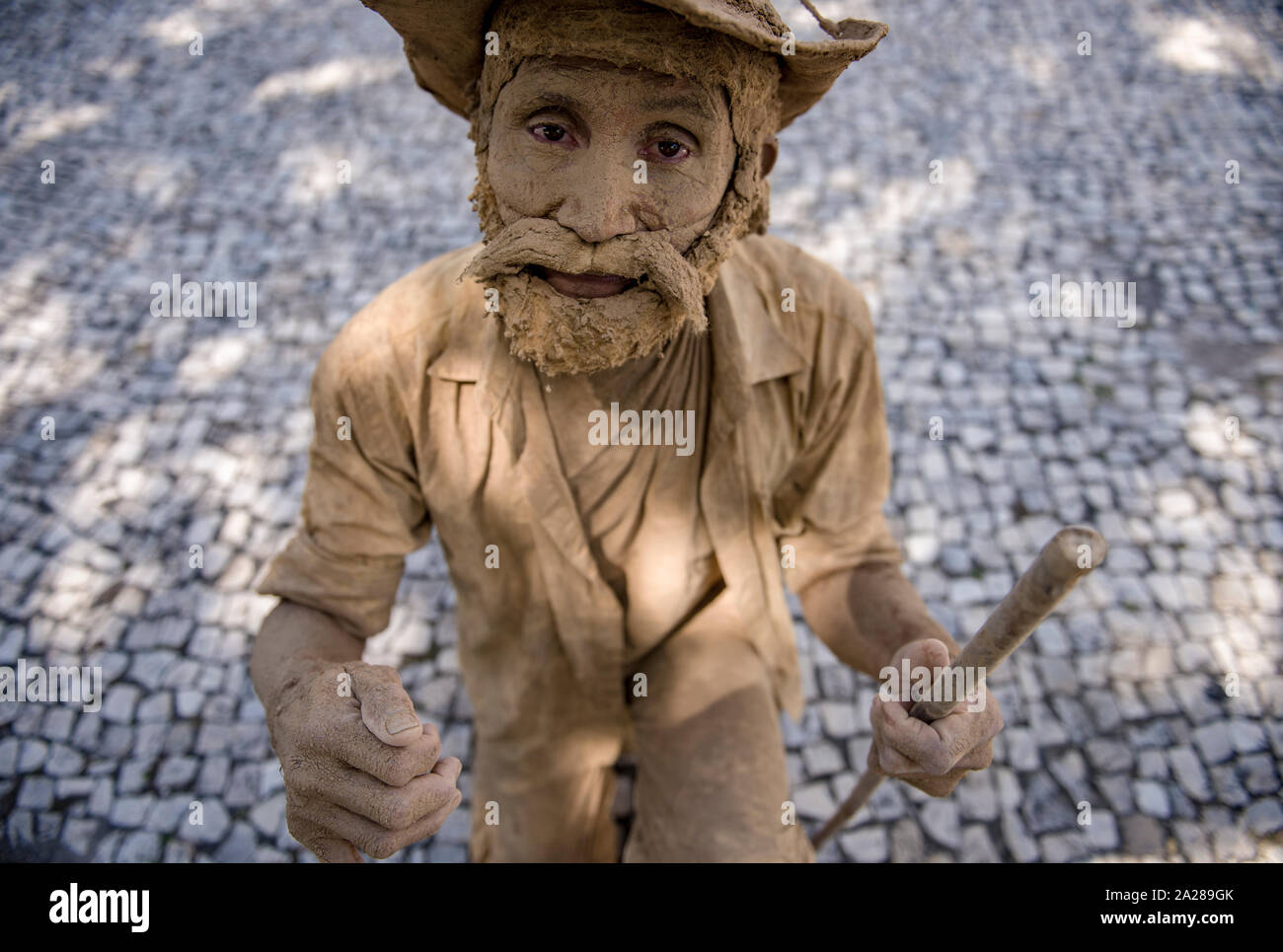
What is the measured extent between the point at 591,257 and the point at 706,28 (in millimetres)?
462

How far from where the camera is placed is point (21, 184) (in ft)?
20.5

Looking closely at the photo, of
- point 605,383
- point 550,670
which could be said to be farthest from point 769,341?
point 550,670

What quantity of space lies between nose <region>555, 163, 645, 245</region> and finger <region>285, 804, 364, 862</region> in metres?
1.33

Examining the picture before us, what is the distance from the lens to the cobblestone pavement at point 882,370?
3809 mm

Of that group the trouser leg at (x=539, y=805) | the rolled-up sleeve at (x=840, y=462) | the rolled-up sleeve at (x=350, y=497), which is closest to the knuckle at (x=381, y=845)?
the rolled-up sleeve at (x=350, y=497)

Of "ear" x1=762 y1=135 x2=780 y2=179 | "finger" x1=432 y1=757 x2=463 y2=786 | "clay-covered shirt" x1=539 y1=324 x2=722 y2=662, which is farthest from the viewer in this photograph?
"clay-covered shirt" x1=539 y1=324 x2=722 y2=662

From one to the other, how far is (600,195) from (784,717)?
290cm

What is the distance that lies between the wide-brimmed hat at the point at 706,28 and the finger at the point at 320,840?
1580 millimetres

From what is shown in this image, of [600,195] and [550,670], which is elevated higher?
[600,195]

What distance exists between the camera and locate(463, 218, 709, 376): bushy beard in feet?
5.57

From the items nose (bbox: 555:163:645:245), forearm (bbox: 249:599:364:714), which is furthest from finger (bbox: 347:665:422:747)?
nose (bbox: 555:163:645:245)

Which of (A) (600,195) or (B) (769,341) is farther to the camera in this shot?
(B) (769,341)

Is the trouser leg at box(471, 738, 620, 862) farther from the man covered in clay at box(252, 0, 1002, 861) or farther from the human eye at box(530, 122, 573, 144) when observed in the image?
the human eye at box(530, 122, 573, 144)

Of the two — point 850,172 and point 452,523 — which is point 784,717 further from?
point 850,172
